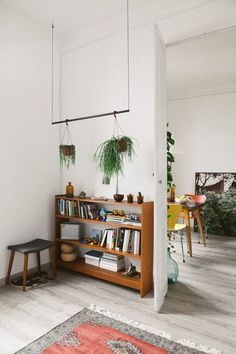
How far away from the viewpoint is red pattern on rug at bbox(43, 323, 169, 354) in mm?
1871

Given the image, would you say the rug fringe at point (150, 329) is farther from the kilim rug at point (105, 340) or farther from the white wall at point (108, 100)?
the white wall at point (108, 100)

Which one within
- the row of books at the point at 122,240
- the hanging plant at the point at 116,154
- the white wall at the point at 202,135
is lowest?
the row of books at the point at 122,240

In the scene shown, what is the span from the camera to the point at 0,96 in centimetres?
295

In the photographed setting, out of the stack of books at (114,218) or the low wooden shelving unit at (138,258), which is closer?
the low wooden shelving unit at (138,258)

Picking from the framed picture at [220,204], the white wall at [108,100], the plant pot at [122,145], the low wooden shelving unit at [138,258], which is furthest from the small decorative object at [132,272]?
the framed picture at [220,204]

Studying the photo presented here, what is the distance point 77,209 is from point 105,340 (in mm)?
1586

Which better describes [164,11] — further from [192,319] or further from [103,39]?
[192,319]

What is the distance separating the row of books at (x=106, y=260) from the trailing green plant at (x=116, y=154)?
929 mm

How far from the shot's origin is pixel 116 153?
291 cm

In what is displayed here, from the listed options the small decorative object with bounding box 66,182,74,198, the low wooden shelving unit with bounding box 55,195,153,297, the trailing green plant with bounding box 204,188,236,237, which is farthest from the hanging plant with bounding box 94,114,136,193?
the trailing green plant with bounding box 204,188,236,237

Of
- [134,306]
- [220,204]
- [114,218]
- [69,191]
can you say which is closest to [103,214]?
[114,218]

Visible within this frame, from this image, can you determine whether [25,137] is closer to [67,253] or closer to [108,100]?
[108,100]

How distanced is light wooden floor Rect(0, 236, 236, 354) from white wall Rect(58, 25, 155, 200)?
3.50 feet

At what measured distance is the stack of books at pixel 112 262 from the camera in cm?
302
